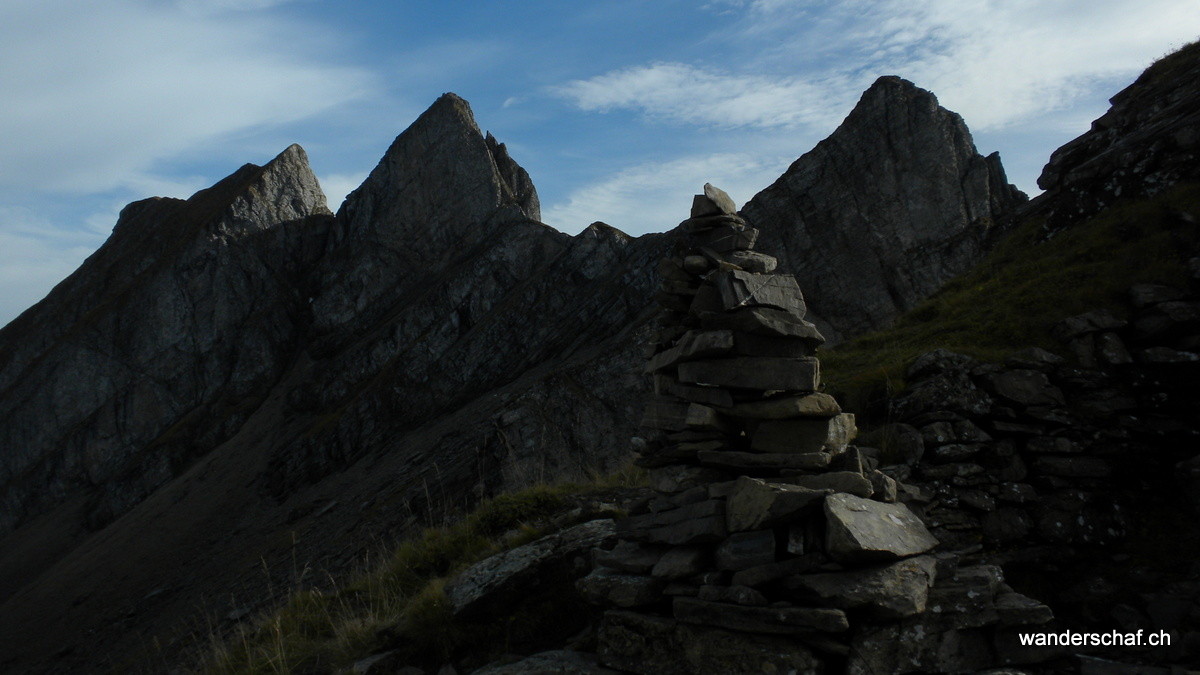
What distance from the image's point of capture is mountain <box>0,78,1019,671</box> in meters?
Answer: 40.3

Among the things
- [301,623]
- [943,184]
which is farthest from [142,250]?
[301,623]

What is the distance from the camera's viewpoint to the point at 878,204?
45.3m

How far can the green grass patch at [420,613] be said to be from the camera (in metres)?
7.36

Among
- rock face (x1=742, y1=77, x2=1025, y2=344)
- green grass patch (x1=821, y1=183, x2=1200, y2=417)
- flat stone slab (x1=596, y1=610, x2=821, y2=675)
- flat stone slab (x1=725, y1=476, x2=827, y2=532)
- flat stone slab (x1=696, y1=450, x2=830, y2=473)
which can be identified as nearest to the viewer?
flat stone slab (x1=596, y1=610, x2=821, y2=675)

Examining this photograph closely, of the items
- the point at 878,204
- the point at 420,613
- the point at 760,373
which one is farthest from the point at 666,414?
the point at 878,204

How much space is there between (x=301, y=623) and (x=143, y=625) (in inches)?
1571

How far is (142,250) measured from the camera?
80.8 metres

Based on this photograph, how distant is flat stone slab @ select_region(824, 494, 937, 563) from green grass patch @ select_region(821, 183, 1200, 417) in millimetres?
3909

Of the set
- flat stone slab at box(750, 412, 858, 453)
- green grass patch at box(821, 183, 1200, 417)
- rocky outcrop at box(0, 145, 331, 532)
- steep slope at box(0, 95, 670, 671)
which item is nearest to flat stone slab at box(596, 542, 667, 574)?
flat stone slab at box(750, 412, 858, 453)

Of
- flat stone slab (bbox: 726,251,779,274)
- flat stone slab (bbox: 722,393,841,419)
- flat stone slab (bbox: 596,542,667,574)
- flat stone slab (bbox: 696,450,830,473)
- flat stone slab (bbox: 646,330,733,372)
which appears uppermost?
flat stone slab (bbox: 726,251,779,274)

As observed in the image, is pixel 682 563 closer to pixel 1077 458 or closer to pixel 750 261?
pixel 750 261

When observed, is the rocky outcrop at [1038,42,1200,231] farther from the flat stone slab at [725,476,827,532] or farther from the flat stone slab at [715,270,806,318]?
the flat stone slab at [725,476,827,532]

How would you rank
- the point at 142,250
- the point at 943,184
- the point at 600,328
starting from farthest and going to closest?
the point at 142,250
the point at 600,328
the point at 943,184

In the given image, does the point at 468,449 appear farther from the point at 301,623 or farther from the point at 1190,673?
the point at 1190,673
